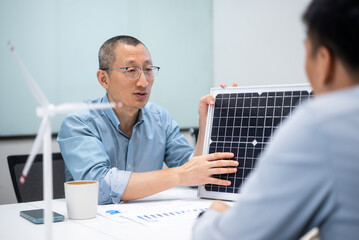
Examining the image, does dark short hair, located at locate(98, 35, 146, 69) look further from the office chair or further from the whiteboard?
the whiteboard

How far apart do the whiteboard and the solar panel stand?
6.39ft

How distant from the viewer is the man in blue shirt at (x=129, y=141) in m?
1.68

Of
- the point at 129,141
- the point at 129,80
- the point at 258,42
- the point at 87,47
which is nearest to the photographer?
the point at 129,80

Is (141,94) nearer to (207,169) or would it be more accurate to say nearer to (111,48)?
(111,48)

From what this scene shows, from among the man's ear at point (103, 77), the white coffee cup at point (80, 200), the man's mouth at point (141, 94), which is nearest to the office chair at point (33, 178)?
the man's ear at point (103, 77)

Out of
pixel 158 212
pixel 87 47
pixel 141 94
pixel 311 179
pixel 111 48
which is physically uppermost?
pixel 87 47

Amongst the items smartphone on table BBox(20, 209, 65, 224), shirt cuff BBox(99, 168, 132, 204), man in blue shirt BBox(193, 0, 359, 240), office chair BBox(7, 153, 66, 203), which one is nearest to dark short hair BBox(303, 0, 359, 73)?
man in blue shirt BBox(193, 0, 359, 240)

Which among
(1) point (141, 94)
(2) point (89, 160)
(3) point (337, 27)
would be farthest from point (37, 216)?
Answer: (3) point (337, 27)

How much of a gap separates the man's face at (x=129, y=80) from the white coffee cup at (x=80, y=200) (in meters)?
0.70

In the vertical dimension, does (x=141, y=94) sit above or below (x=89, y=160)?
above

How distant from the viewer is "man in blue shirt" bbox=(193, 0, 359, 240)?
0.61 m

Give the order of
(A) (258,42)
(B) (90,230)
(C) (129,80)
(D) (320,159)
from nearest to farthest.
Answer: (D) (320,159) < (B) (90,230) < (C) (129,80) < (A) (258,42)

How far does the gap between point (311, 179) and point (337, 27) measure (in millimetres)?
251

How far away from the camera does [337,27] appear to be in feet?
2.08
